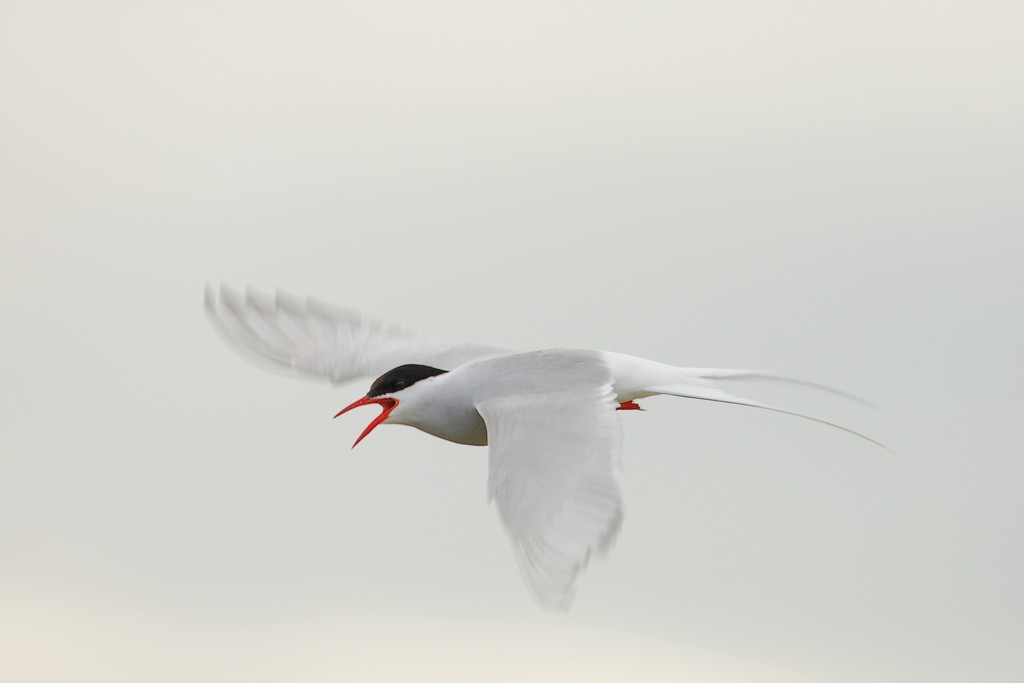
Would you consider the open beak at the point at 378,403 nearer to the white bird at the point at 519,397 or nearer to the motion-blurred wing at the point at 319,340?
the white bird at the point at 519,397

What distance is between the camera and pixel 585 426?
9.56m

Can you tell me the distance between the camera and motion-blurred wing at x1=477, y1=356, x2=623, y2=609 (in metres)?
8.33

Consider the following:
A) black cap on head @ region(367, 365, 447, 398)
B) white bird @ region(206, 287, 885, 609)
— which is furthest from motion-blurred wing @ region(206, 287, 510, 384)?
black cap on head @ region(367, 365, 447, 398)

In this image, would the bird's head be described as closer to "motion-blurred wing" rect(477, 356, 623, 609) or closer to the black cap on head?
the black cap on head

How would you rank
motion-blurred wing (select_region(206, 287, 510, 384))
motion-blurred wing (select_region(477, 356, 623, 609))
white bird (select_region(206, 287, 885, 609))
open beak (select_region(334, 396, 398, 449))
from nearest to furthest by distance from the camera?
1. motion-blurred wing (select_region(477, 356, 623, 609))
2. white bird (select_region(206, 287, 885, 609))
3. open beak (select_region(334, 396, 398, 449))
4. motion-blurred wing (select_region(206, 287, 510, 384))

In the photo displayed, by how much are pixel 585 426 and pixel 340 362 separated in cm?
382

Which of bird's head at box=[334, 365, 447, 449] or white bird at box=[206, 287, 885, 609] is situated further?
bird's head at box=[334, 365, 447, 449]

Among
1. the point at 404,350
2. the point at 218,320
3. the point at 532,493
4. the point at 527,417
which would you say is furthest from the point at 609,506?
the point at 218,320

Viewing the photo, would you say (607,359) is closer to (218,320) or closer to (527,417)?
(527,417)

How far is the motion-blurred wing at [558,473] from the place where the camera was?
8328 mm

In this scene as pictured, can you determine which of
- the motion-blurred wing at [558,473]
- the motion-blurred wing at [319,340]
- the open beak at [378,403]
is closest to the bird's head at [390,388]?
the open beak at [378,403]

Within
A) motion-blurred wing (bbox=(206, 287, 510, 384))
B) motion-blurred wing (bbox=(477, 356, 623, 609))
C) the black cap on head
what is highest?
motion-blurred wing (bbox=(206, 287, 510, 384))

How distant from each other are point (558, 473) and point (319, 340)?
4.59 meters

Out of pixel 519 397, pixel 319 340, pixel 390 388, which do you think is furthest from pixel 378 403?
pixel 319 340
